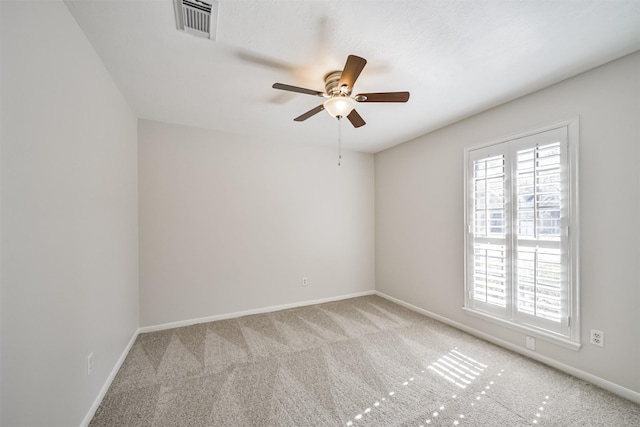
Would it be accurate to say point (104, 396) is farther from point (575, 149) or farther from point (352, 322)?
point (575, 149)

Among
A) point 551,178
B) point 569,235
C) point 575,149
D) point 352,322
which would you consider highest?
point 575,149

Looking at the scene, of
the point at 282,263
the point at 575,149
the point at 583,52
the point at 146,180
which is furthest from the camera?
the point at 282,263

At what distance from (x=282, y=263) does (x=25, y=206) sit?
292 centimetres

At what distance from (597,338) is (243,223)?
3.74 m

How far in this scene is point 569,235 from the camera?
7.03 feet

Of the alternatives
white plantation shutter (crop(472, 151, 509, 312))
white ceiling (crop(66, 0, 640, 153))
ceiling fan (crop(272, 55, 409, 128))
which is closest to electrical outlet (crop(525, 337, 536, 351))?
white plantation shutter (crop(472, 151, 509, 312))

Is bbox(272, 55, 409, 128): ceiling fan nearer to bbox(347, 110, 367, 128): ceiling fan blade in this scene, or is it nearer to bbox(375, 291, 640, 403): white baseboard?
bbox(347, 110, 367, 128): ceiling fan blade

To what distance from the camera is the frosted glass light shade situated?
1.98 meters

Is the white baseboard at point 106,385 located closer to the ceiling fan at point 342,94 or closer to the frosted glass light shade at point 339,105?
the ceiling fan at point 342,94

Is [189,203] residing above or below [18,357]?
above

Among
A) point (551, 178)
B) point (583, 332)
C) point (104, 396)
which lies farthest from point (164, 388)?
point (551, 178)

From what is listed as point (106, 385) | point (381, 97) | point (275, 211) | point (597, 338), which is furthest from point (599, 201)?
point (106, 385)

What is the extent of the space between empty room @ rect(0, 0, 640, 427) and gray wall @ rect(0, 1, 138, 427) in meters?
0.01

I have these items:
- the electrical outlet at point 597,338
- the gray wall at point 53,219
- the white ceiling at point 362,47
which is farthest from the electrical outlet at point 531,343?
the gray wall at point 53,219
